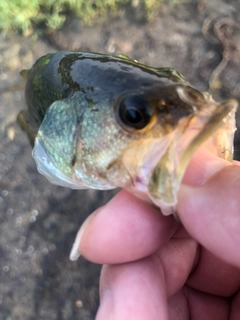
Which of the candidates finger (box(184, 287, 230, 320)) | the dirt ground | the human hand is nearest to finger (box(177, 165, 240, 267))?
the human hand

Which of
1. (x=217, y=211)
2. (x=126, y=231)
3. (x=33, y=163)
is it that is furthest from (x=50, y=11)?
(x=217, y=211)

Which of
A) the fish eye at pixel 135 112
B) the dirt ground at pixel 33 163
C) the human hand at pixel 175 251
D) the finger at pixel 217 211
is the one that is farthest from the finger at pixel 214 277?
the dirt ground at pixel 33 163

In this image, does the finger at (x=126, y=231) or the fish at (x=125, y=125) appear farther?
the finger at (x=126, y=231)

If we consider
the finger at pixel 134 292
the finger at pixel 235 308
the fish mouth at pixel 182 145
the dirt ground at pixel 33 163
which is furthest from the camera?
the dirt ground at pixel 33 163

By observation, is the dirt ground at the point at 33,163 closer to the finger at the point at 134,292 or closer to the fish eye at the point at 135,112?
the finger at the point at 134,292

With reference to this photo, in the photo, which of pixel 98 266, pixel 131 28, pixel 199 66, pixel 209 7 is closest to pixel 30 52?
pixel 131 28

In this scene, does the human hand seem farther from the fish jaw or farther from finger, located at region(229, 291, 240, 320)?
the fish jaw

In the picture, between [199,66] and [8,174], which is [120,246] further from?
[199,66]
